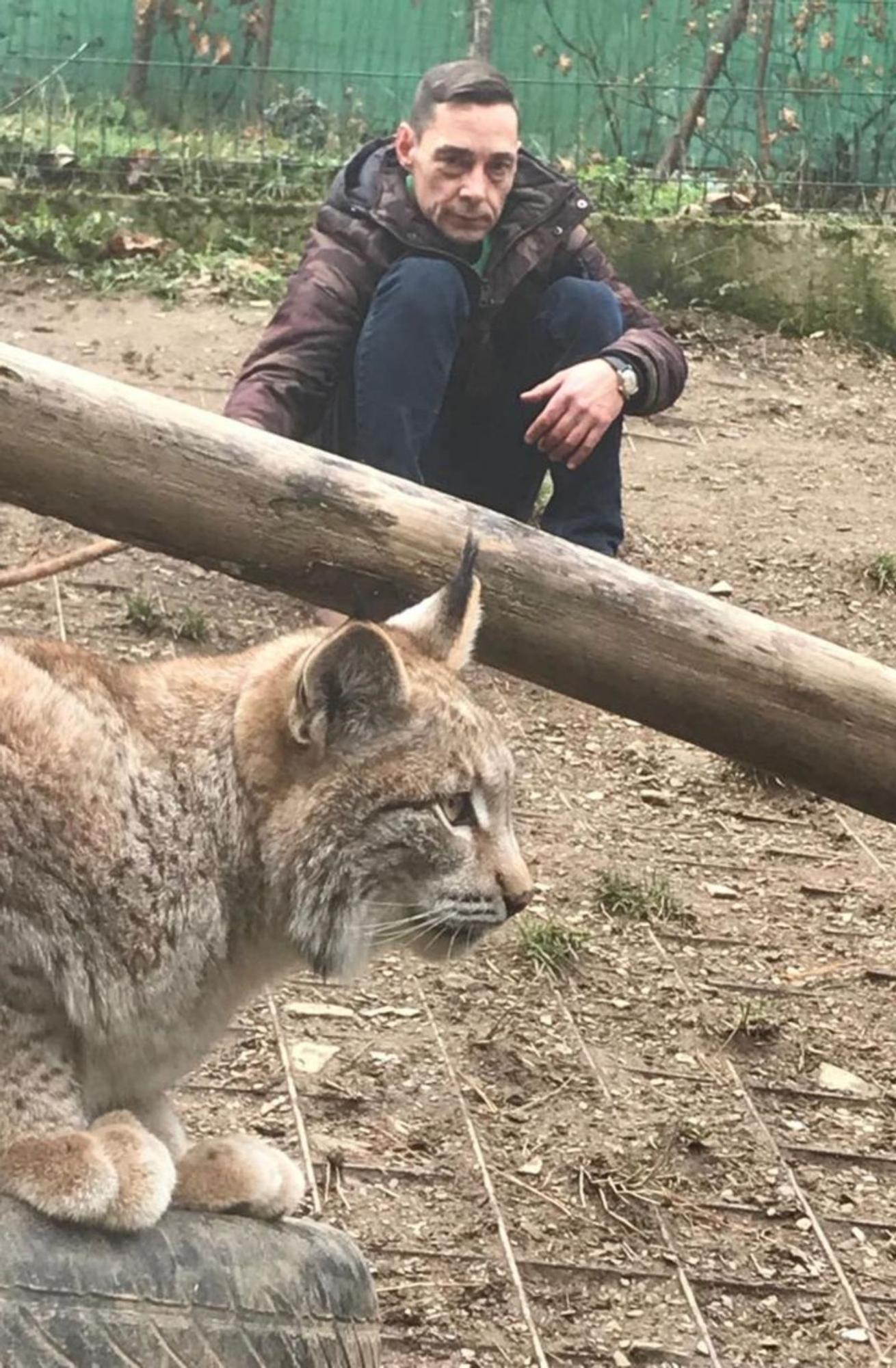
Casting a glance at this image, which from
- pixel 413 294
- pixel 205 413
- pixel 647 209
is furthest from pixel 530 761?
pixel 647 209

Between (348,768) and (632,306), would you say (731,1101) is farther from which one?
(632,306)

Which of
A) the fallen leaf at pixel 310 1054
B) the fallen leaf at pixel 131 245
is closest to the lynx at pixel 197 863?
the fallen leaf at pixel 310 1054

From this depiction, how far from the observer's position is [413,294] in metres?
5.82

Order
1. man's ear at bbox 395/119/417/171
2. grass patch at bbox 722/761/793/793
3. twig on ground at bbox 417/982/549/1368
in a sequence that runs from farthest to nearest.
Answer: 1. grass patch at bbox 722/761/793/793
2. man's ear at bbox 395/119/417/171
3. twig on ground at bbox 417/982/549/1368

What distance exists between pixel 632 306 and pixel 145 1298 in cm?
421

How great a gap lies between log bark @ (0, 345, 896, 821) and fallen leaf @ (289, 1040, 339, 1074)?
1.09m

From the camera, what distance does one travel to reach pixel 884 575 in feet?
24.9

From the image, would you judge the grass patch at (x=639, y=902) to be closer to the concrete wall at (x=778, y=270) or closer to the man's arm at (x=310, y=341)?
the man's arm at (x=310, y=341)

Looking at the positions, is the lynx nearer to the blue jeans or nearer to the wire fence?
the blue jeans

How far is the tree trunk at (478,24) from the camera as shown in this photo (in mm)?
9828

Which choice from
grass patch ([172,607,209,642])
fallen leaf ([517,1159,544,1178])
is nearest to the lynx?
fallen leaf ([517,1159,544,1178])

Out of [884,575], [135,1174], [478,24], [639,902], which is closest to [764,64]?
[478,24]

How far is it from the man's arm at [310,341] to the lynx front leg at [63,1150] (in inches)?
119

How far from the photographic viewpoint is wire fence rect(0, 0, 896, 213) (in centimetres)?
972
